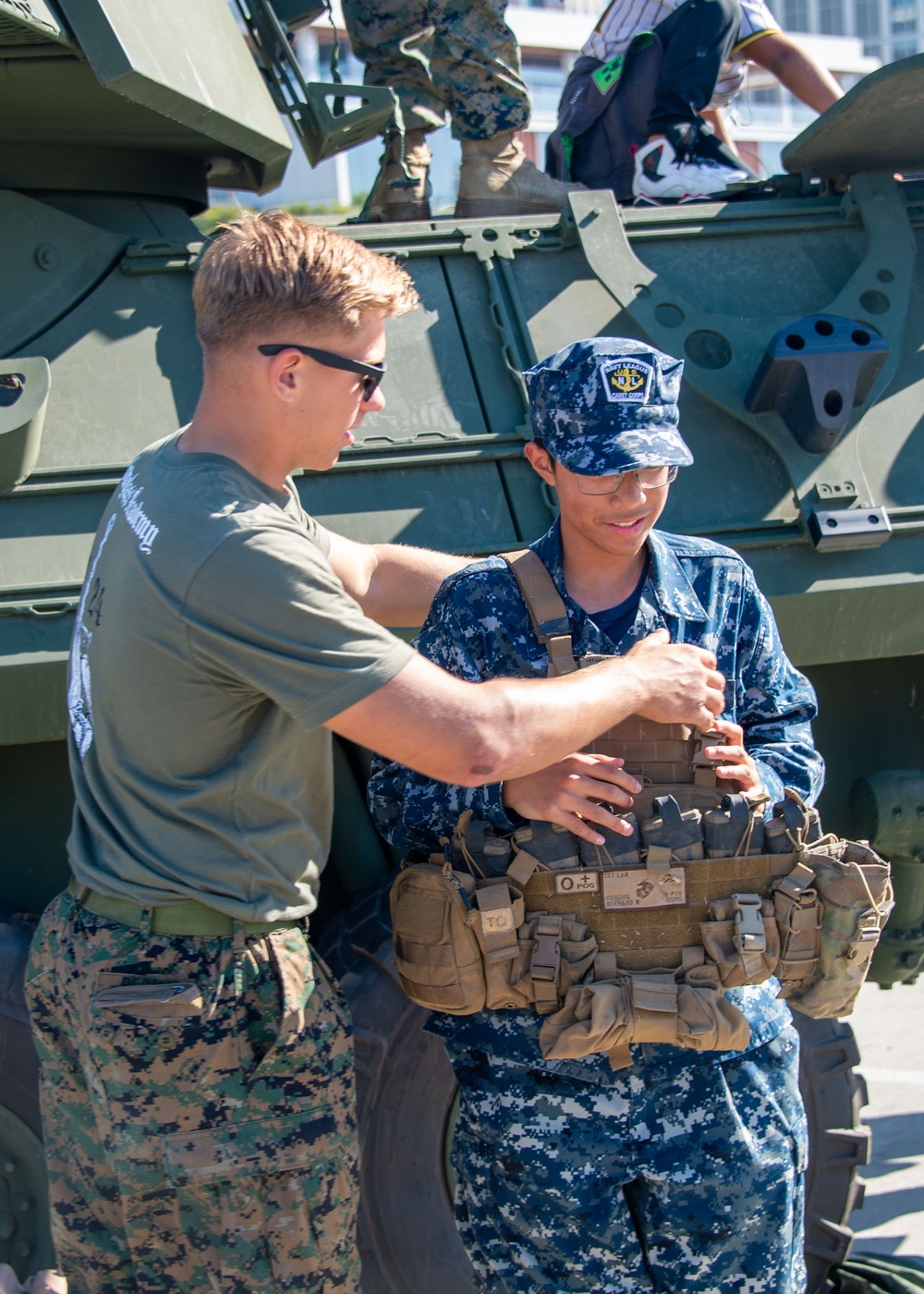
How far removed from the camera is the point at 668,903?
228 cm

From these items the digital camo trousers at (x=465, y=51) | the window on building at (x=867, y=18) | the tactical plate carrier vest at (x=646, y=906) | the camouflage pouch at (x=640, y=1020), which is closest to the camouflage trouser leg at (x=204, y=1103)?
the tactical plate carrier vest at (x=646, y=906)

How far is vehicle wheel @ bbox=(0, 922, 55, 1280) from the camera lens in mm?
2895

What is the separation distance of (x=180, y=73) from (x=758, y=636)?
6.41 ft

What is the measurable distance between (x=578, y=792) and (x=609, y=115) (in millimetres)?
3121

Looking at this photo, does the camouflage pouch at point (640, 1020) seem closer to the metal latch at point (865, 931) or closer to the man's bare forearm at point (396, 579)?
the metal latch at point (865, 931)

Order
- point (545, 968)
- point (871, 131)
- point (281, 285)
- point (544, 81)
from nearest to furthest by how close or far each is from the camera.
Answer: point (281, 285) → point (545, 968) → point (871, 131) → point (544, 81)

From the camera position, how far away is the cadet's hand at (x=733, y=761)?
2.21m

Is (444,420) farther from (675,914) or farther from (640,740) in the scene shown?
(675,914)

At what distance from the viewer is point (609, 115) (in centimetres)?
457

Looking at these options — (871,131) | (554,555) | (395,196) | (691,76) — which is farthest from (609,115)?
(554,555)

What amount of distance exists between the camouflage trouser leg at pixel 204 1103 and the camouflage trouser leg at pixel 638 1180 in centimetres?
27

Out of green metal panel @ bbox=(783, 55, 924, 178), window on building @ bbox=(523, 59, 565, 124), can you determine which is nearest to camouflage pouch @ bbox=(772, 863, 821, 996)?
green metal panel @ bbox=(783, 55, 924, 178)

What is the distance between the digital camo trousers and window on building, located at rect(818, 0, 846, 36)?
63.3 meters

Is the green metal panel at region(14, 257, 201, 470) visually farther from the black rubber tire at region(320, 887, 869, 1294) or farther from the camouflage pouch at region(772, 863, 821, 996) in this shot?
the camouflage pouch at region(772, 863, 821, 996)
